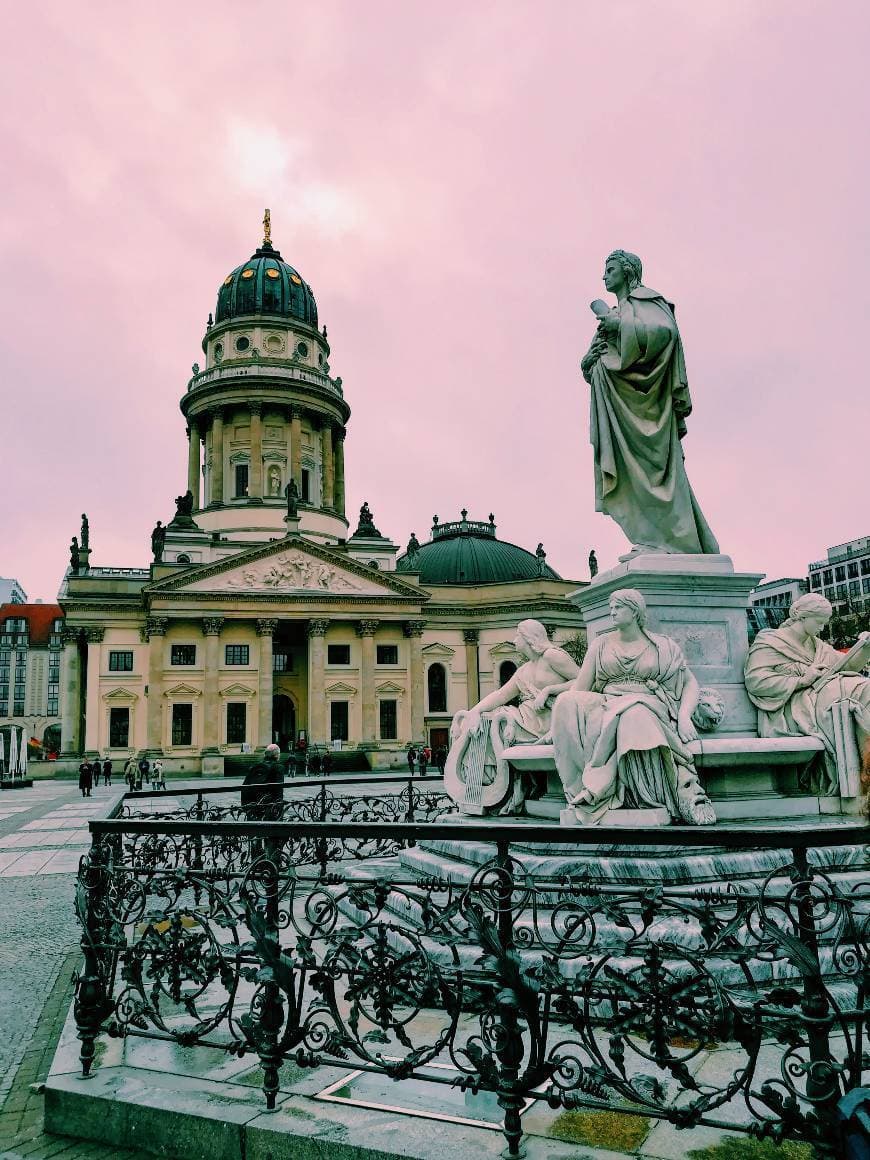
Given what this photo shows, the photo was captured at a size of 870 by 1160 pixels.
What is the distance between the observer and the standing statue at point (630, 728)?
5191mm

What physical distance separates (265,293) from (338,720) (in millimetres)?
34787

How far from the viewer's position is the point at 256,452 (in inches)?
2473

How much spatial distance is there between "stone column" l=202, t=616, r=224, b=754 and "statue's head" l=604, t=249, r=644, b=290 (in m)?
49.3

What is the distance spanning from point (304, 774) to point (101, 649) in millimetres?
16447

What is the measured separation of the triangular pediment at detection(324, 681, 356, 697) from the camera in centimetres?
5619

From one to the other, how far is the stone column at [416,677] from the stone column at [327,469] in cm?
1370

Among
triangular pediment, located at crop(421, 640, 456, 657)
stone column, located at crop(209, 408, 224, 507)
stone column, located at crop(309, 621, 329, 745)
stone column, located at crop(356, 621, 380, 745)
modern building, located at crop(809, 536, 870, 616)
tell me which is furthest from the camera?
modern building, located at crop(809, 536, 870, 616)

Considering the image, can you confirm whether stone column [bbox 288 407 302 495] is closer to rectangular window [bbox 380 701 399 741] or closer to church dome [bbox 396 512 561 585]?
church dome [bbox 396 512 561 585]

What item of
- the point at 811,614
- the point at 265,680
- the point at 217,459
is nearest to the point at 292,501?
the point at 217,459

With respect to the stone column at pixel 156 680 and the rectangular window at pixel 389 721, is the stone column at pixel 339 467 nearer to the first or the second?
the rectangular window at pixel 389 721

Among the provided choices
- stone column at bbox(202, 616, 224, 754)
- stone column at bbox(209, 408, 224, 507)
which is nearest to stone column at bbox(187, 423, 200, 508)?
stone column at bbox(209, 408, 224, 507)

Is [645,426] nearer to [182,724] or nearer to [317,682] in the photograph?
[317,682]

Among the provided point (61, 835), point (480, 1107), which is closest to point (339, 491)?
point (61, 835)

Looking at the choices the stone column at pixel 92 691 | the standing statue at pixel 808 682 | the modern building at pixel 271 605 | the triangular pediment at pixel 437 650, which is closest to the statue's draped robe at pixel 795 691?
the standing statue at pixel 808 682
